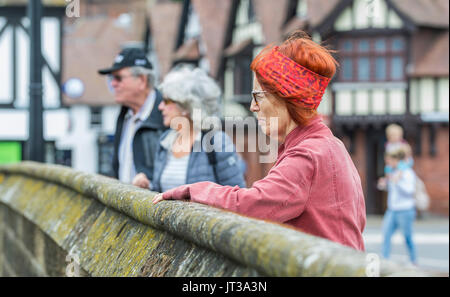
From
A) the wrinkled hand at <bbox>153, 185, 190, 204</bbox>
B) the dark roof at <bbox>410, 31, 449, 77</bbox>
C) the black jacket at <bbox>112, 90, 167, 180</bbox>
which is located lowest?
the wrinkled hand at <bbox>153, 185, 190, 204</bbox>

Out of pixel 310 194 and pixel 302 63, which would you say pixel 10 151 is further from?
pixel 310 194

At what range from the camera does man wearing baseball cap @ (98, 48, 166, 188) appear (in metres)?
5.02

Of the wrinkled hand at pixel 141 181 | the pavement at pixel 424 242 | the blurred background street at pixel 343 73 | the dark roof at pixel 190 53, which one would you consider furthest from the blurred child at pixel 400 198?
the dark roof at pixel 190 53

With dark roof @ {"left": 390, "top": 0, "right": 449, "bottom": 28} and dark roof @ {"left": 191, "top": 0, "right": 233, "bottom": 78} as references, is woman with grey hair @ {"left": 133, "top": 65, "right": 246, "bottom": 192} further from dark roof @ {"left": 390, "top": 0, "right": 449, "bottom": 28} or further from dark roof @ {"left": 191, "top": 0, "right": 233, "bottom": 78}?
dark roof @ {"left": 191, "top": 0, "right": 233, "bottom": 78}

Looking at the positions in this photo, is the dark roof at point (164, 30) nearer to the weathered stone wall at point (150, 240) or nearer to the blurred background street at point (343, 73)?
the blurred background street at point (343, 73)

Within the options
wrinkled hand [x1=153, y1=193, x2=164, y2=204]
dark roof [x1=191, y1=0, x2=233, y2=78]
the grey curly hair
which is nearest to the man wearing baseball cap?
the grey curly hair

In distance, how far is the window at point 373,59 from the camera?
76.3 ft

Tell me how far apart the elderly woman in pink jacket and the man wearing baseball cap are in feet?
7.44

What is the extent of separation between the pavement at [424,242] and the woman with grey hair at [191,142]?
4.30 m

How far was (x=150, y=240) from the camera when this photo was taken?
276cm

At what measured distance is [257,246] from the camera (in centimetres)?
178

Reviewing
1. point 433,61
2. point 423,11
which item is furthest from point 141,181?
point 423,11

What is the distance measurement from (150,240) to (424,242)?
13304mm

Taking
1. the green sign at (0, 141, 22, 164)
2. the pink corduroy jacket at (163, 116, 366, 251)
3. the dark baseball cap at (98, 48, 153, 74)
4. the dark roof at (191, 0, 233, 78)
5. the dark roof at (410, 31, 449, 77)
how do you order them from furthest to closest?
the green sign at (0, 141, 22, 164) → the dark roof at (191, 0, 233, 78) → the dark roof at (410, 31, 449, 77) → the dark baseball cap at (98, 48, 153, 74) → the pink corduroy jacket at (163, 116, 366, 251)
